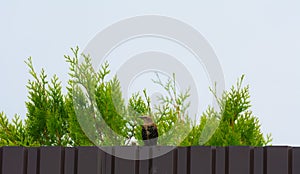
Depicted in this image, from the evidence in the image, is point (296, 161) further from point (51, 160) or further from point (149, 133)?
point (51, 160)

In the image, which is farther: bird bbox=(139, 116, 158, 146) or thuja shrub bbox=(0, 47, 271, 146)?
thuja shrub bbox=(0, 47, 271, 146)

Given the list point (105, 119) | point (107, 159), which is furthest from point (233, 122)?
point (107, 159)

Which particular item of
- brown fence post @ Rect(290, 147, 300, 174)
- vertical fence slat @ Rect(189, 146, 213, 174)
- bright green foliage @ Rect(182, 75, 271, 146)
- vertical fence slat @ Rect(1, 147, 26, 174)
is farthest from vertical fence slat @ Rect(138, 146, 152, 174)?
bright green foliage @ Rect(182, 75, 271, 146)

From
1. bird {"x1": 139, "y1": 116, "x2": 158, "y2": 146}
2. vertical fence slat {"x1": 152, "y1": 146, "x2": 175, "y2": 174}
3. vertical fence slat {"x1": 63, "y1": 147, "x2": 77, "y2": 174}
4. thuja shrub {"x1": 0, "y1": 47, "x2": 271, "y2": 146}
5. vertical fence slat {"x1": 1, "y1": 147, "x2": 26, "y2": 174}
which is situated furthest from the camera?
thuja shrub {"x1": 0, "y1": 47, "x2": 271, "y2": 146}

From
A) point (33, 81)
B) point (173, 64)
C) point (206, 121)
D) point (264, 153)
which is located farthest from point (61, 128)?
point (264, 153)

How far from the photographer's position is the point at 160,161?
496cm

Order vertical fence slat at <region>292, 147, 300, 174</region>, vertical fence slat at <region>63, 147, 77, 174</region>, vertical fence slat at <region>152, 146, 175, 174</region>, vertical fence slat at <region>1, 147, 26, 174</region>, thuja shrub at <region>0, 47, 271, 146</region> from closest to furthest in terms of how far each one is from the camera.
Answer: vertical fence slat at <region>292, 147, 300, 174</region>, vertical fence slat at <region>152, 146, 175, 174</region>, vertical fence slat at <region>63, 147, 77, 174</region>, vertical fence slat at <region>1, 147, 26, 174</region>, thuja shrub at <region>0, 47, 271, 146</region>

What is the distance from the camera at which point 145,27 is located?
6531 mm

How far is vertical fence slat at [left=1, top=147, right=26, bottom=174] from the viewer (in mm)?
5184

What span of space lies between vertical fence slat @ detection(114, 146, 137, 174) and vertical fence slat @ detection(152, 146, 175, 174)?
0.19 meters

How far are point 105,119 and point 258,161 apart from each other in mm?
4808

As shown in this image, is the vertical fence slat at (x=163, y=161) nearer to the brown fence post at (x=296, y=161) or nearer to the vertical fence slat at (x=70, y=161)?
the vertical fence slat at (x=70, y=161)

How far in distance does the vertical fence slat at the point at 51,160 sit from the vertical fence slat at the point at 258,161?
1.79m

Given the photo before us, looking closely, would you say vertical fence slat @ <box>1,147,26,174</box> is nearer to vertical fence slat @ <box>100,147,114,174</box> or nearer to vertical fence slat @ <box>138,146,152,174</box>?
vertical fence slat @ <box>100,147,114,174</box>
